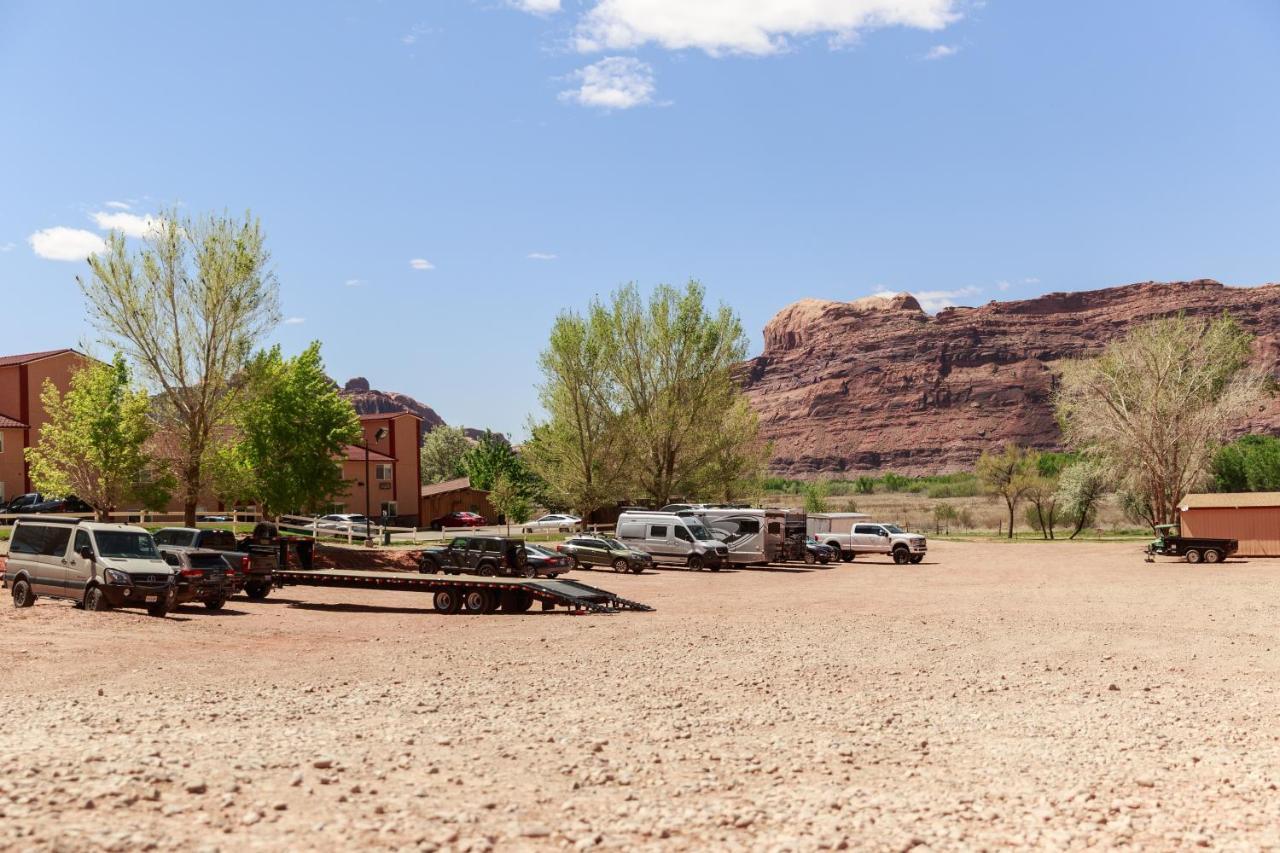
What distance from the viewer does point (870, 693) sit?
14.1 m

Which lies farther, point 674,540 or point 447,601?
point 674,540

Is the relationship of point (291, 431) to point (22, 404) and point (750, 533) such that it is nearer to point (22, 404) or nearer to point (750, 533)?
point (750, 533)

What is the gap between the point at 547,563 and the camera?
109 feet

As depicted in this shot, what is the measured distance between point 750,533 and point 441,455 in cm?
9894

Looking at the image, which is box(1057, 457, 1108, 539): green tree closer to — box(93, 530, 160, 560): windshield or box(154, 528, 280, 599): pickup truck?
box(154, 528, 280, 599): pickup truck

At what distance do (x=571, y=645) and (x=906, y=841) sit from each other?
1096 centimetres

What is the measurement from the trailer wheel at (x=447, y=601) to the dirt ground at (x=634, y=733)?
→ 9.10 ft

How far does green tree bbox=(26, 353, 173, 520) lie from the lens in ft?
131

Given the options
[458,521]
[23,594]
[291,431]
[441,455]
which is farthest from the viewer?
[441,455]

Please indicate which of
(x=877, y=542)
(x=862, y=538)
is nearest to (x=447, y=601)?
(x=877, y=542)

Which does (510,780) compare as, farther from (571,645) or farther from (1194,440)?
(1194,440)

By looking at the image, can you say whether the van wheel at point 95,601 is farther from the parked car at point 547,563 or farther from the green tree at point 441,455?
the green tree at point 441,455

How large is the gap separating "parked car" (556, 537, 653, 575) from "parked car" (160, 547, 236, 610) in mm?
16497

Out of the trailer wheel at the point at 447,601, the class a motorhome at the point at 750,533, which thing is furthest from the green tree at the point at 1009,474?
the trailer wheel at the point at 447,601
